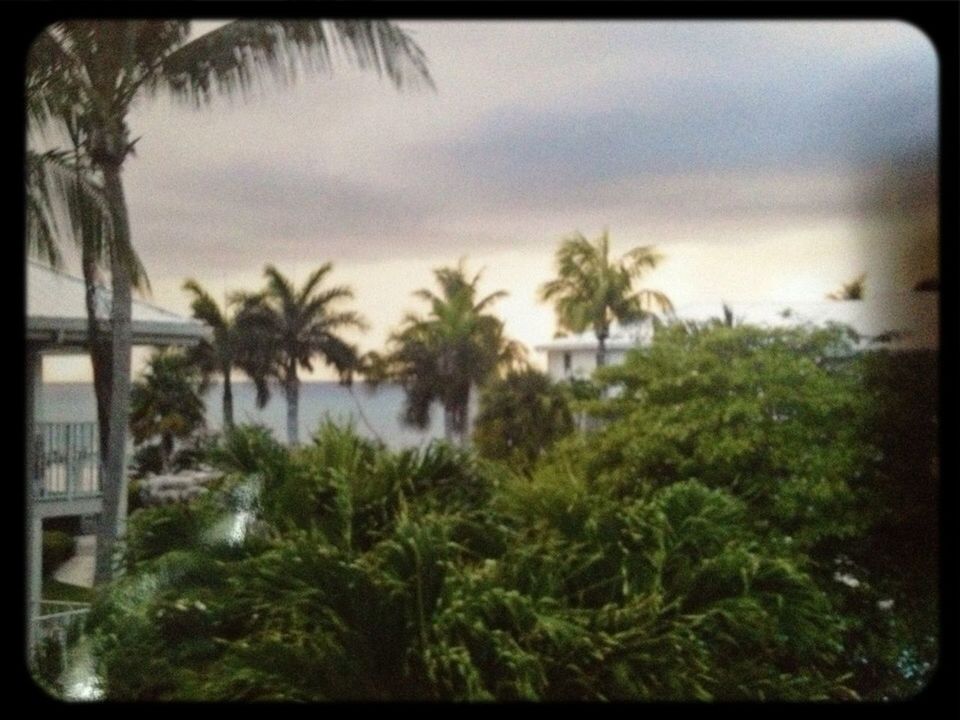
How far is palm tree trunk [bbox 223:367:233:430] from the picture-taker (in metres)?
3.29

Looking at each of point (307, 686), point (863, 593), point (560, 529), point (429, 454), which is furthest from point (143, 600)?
point (863, 593)

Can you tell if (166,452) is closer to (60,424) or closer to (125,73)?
(60,424)

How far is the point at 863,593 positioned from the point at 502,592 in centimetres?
124

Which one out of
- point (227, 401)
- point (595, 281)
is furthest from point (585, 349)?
point (227, 401)

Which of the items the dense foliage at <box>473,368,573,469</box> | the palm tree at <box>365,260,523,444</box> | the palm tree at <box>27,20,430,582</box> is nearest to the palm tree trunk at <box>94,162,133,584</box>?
the palm tree at <box>27,20,430,582</box>

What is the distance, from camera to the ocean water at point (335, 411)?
130 inches

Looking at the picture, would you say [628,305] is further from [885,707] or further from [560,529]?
[885,707]

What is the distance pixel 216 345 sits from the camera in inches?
128

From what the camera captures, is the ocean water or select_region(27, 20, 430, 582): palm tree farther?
the ocean water

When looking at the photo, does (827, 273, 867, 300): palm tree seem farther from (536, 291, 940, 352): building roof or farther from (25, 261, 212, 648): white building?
(25, 261, 212, 648): white building

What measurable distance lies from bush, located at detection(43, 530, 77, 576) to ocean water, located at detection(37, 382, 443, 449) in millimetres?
521

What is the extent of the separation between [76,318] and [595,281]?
1422mm

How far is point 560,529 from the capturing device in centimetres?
370

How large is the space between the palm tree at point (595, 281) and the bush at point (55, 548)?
153 centimetres
